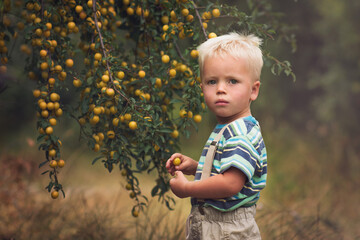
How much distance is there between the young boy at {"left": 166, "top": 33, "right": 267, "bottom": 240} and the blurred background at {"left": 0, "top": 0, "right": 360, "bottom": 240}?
842 millimetres

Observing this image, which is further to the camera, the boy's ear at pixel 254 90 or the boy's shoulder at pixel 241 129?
the boy's ear at pixel 254 90

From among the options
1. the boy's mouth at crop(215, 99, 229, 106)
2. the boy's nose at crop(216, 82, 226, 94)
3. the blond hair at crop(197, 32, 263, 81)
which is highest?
the blond hair at crop(197, 32, 263, 81)

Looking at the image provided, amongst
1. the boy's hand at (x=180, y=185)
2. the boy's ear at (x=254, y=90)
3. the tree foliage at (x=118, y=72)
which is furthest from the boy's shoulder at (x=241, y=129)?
the tree foliage at (x=118, y=72)

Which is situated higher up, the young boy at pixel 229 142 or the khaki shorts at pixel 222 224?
the young boy at pixel 229 142

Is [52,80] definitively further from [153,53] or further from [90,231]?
[90,231]

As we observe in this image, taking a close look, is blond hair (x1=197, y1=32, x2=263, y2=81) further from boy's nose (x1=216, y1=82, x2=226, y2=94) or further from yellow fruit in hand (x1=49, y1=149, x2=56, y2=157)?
yellow fruit in hand (x1=49, y1=149, x2=56, y2=157)

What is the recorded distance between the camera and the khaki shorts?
1.68m

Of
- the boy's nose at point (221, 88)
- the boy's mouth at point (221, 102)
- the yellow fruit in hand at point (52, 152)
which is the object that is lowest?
the yellow fruit in hand at point (52, 152)

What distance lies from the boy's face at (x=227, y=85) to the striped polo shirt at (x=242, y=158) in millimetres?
65

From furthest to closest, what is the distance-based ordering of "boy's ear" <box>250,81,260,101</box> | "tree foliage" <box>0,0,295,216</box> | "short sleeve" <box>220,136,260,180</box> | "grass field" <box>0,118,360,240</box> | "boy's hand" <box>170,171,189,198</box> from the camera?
1. "grass field" <box>0,118,360,240</box>
2. "tree foliage" <box>0,0,295,216</box>
3. "boy's ear" <box>250,81,260,101</box>
4. "boy's hand" <box>170,171,189,198</box>
5. "short sleeve" <box>220,136,260,180</box>

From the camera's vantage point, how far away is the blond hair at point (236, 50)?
1666 mm

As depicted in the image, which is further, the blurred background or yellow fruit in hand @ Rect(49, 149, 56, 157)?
the blurred background

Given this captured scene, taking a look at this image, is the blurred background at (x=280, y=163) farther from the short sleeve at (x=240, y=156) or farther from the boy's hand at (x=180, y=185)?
the short sleeve at (x=240, y=156)

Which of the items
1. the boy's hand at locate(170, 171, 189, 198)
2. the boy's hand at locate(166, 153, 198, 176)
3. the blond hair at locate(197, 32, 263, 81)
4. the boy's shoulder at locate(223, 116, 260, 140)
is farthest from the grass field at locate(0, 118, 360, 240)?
the blond hair at locate(197, 32, 263, 81)
